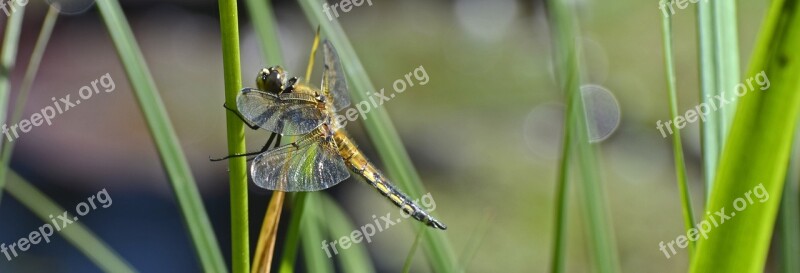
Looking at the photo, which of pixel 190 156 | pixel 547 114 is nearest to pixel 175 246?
pixel 190 156

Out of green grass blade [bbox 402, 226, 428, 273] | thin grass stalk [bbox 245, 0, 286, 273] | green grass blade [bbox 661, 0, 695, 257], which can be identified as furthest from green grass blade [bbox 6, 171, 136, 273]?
green grass blade [bbox 661, 0, 695, 257]

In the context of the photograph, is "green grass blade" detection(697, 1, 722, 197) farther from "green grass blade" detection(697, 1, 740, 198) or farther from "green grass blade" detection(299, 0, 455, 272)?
"green grass blade" detection(299, 0, 455, 272)

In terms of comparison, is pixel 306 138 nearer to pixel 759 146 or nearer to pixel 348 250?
pixel 348 250

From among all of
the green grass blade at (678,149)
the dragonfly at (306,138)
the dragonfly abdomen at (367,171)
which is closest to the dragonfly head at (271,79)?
the dragonfly at (306,138)

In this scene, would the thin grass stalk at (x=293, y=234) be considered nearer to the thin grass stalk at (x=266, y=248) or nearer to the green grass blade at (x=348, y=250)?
the thin grass stalk at (x=266, y=248)

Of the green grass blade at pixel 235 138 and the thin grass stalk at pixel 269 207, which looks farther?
the thin grass stalk at pixel 269 207
